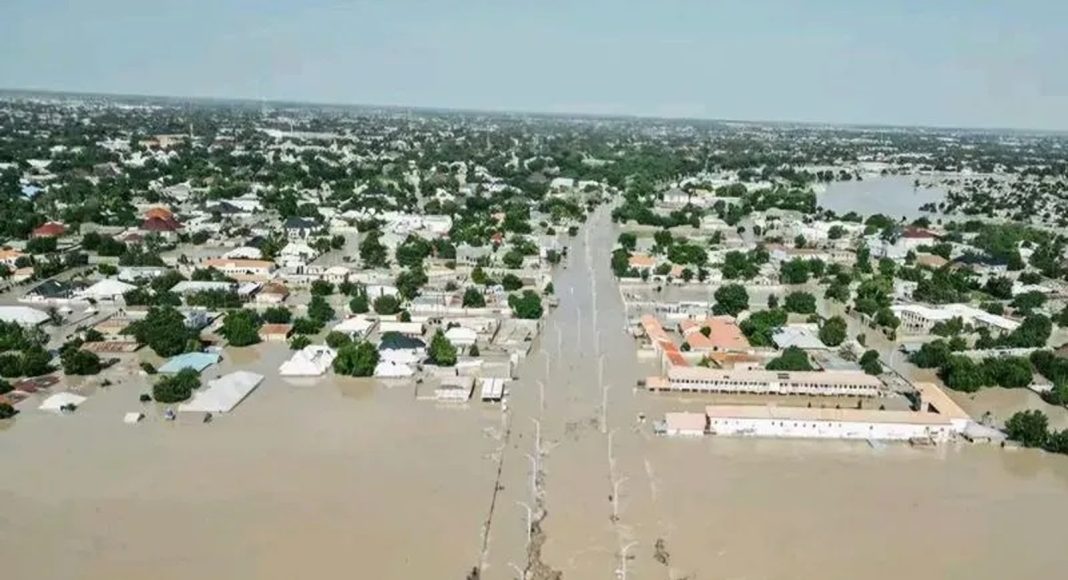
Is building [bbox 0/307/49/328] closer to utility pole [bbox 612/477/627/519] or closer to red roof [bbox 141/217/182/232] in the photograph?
red roof [bbox 141/217/182/232]

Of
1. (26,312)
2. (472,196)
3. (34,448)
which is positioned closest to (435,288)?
(26,312)

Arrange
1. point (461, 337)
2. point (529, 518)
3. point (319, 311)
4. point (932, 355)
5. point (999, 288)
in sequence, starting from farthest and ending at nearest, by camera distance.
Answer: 1. point (999, 288)
2. point (319, 311)
3. point (461, 337)
4. point (932, 355)
5. point (529, 518)

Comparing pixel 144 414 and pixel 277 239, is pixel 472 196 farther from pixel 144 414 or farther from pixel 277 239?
pixel 144 414

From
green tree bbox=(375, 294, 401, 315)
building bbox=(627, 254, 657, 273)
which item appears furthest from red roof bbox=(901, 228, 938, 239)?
green tree bbox=(375, 294, 401, 315)

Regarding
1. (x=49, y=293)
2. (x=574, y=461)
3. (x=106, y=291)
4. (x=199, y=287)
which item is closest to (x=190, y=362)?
(x=199, y=287)

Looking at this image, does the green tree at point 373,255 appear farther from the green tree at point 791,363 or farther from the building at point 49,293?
the green tree at point 791,363

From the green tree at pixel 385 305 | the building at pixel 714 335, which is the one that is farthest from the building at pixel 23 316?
the building at pixel 714 335

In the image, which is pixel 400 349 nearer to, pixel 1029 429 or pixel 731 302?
pixel 731 302
